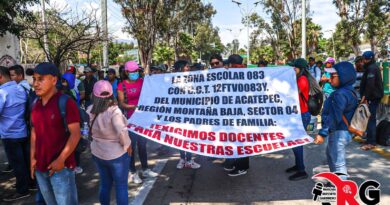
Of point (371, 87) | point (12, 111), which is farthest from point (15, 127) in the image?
point (371, 87)

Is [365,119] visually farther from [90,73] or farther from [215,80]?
[90,73]

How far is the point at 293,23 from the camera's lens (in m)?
27.0

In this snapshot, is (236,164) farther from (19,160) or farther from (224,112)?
(19,160)

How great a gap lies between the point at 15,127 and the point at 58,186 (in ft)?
7.09

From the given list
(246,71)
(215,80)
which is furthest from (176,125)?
(246,71)

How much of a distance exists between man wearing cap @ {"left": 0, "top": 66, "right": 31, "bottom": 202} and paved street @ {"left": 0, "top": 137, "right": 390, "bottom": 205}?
0.31 meters

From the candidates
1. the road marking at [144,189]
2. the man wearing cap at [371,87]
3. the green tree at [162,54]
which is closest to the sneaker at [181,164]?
the road marking at [144,189]

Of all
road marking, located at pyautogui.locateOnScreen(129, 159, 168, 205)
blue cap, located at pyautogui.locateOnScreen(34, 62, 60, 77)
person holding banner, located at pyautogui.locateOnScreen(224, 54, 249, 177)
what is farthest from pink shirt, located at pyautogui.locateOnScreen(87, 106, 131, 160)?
person holding banner, located at pyautogui.locateOnScreen(224, 54, 249, 177)

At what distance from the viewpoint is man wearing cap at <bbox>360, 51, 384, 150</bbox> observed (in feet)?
22.1

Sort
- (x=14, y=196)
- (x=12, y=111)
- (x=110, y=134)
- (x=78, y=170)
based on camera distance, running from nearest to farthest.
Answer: (x=110, y=134) < (x=12, y=111) < (x=14, y=196) < (x=78, y=170)

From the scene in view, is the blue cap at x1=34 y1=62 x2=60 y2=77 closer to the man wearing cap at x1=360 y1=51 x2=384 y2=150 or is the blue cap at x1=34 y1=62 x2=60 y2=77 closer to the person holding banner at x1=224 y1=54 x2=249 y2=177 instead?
the person holding banner at x1=224 y1=54 x2=249 y2=177

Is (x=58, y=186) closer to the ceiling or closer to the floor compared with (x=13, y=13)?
closer to the floor

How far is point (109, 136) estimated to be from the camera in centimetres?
365

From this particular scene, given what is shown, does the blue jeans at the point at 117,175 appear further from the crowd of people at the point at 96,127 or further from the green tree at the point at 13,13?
Answer: the green tree at the point at 13,13
